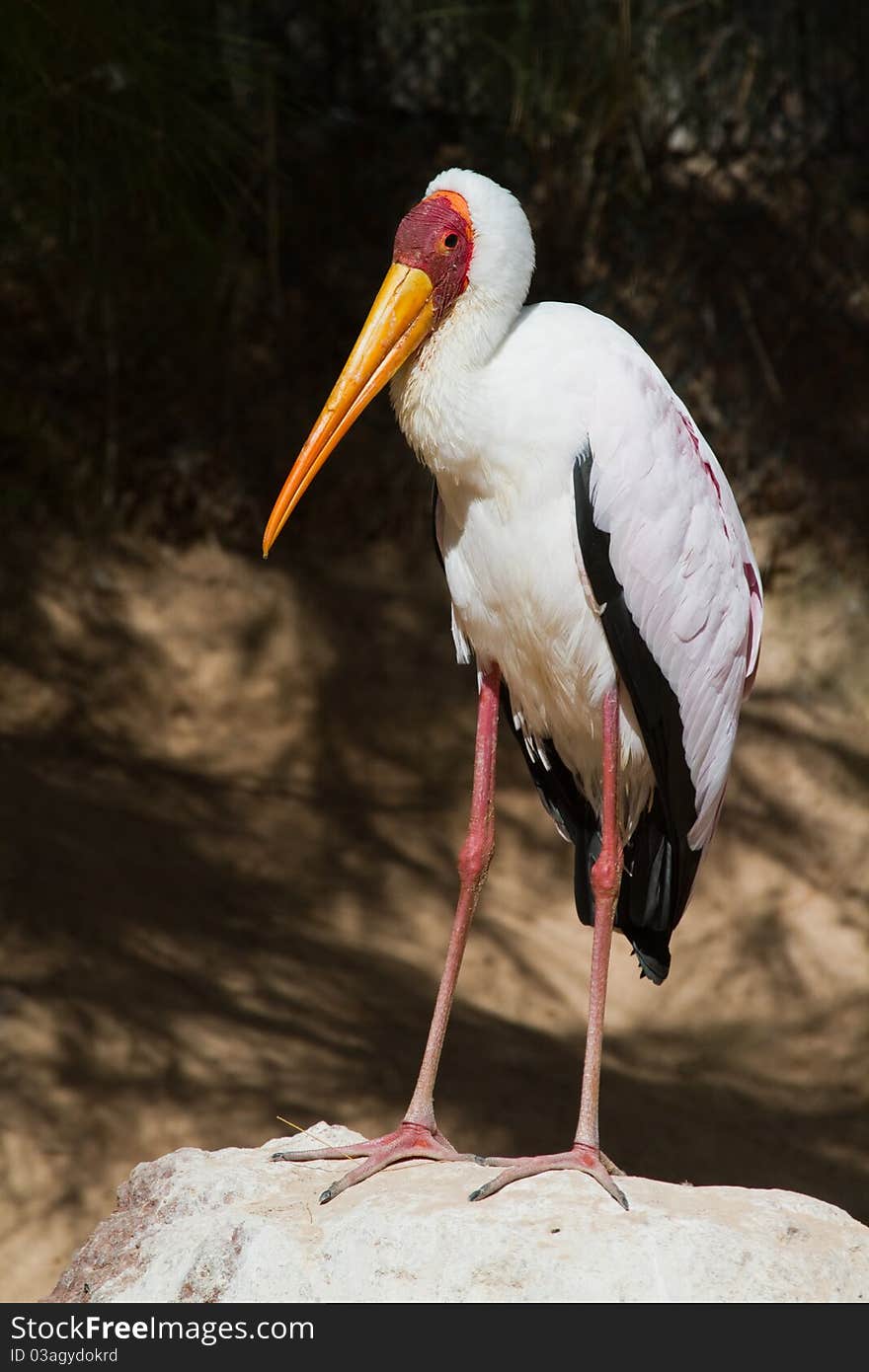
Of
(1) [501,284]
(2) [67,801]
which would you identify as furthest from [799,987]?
(1) [501,284]

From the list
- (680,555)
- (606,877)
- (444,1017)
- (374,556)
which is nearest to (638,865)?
(606,877)

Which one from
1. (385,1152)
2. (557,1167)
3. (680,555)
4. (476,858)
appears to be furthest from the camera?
(476,858)

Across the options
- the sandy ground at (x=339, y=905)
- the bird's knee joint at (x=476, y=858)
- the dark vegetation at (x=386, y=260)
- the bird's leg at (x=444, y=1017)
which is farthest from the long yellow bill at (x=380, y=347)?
the dark vegetation at (x=386, y=260)

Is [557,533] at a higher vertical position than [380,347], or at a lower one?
lower

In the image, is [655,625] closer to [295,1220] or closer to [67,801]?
[295,1220]

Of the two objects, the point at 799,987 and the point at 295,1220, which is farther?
the point at 799,987

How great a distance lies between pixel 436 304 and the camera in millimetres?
2502

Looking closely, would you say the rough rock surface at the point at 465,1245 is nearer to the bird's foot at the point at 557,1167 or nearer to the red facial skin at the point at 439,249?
the bird's foot at the point at 557,1167

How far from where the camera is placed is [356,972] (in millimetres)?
5137

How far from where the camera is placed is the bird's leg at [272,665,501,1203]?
2457 millimetres

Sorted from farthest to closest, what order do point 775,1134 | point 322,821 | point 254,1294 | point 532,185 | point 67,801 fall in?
point 532,185, point 322,821, point 67,801, point 775,1134, point 254,1294

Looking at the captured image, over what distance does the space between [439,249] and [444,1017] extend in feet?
3.81

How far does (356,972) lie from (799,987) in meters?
1.56

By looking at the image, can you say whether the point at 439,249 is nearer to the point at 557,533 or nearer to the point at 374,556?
the point at 557,533
